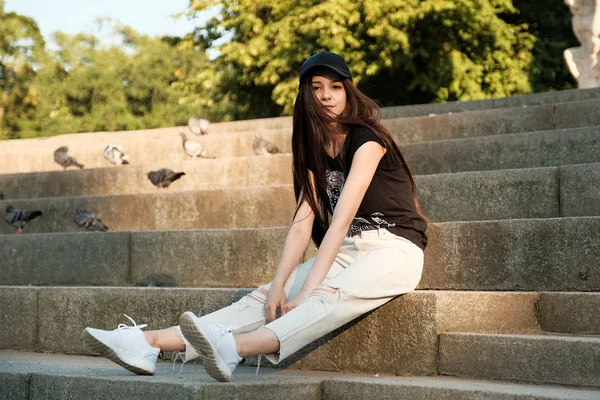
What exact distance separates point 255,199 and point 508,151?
5.83 feet

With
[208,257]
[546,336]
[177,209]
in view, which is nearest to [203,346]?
[546,336]

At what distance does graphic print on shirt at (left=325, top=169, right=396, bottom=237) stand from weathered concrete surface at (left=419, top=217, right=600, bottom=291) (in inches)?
26.3

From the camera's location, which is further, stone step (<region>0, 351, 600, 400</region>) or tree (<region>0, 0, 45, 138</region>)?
tree (<region>0, 0, 45, 138</region>)

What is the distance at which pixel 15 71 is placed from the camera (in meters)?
29.3

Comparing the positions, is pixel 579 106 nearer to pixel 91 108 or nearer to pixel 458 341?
pixel 458 341

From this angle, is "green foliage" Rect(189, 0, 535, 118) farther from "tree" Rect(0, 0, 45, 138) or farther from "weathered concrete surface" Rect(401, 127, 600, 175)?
"tree" Rect(0, 0, 45, 138)

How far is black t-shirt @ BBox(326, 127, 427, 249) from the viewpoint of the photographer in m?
4.02

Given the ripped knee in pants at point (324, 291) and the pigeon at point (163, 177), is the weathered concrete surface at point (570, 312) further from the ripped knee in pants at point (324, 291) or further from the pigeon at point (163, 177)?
the pigeon at point (163, 177)

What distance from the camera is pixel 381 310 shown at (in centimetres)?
402

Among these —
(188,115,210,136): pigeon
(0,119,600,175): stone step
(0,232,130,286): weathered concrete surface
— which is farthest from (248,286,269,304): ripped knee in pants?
(188,115,210,136): pigeon

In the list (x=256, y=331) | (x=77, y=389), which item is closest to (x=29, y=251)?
(x=77, y=389)

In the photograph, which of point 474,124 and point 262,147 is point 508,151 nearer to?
point 474,124

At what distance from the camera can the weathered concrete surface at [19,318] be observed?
16.7 ft

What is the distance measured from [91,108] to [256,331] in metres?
30.7
